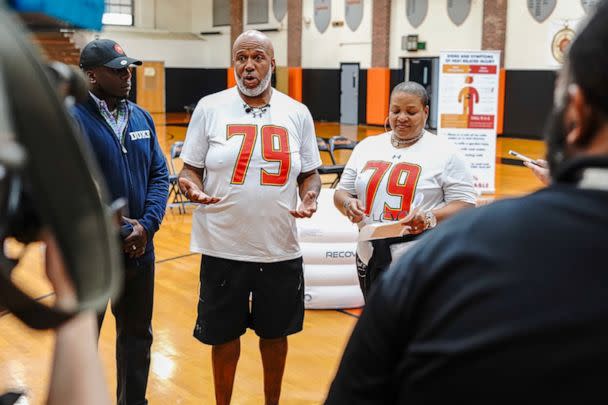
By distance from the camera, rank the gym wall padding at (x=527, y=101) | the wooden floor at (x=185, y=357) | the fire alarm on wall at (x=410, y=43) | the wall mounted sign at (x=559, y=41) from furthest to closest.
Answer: the fire alarm on wall at (x=410, y=43) → the gym wall padding at (x=527, y=101) → the wall mounted sign at (x=559, y=41) → the wooden floor at (x=185, y=357)

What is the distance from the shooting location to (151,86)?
89.4ft

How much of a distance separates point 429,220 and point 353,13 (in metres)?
20.0

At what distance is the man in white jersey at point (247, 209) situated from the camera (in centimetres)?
350

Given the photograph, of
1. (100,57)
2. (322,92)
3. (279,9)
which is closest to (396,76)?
(322,92)

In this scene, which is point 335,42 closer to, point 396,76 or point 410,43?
point 396,76

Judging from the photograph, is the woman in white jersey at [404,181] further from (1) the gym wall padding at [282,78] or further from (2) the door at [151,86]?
(2) the door at [151,86]

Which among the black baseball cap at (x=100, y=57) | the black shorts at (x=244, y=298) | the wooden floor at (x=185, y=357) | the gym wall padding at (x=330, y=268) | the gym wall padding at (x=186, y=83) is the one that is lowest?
the wooden floor at (x=185, y=357)

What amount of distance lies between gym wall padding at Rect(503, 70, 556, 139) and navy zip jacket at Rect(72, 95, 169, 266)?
634 inches

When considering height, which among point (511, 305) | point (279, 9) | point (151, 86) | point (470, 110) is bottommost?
point (511, 305)

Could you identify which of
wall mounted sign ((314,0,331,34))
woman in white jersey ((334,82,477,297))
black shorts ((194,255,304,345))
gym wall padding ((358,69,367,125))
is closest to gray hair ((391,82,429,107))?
woman in white jersey ((334,82,477,297))

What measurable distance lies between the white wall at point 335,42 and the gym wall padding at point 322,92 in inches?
10.6

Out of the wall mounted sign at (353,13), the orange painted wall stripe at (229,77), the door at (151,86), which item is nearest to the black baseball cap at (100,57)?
the wall mounted sign at (353,13)

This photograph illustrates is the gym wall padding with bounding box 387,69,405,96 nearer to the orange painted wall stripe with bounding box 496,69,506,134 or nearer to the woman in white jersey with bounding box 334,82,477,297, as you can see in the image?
the orange painted wall stripe with bounding box 496,69,506,134

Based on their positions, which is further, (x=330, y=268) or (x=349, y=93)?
(x=349, y=93)
